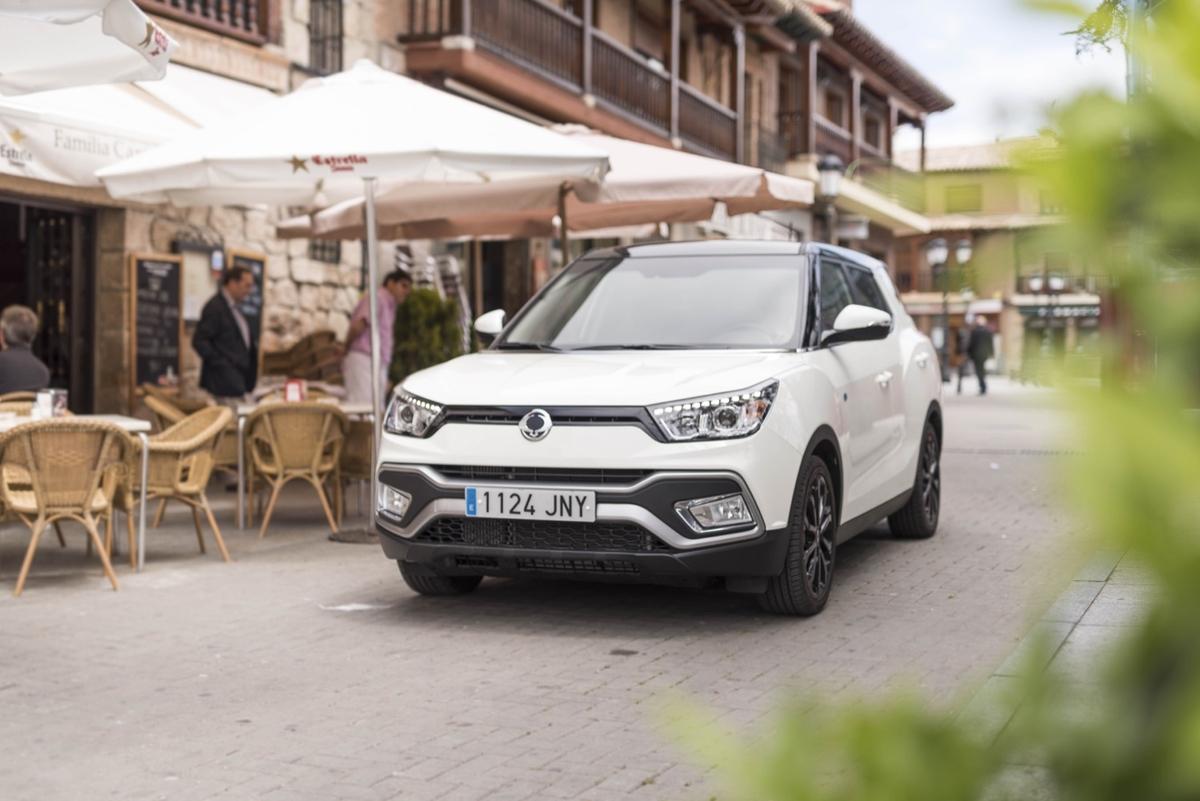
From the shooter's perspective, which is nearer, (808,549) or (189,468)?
(808,549)

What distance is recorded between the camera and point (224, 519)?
10023 mm

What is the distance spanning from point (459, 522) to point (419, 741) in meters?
1.78

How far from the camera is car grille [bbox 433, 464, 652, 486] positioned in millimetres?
5688

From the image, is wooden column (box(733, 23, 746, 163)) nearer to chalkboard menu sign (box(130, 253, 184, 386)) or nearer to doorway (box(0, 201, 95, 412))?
chalkboard menu sign (box(130, 253, 184, 386))

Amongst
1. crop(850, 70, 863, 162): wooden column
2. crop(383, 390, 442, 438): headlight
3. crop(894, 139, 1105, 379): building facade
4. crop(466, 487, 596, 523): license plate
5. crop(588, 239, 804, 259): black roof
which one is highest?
crop(850, 70, 863, 162): wooden column

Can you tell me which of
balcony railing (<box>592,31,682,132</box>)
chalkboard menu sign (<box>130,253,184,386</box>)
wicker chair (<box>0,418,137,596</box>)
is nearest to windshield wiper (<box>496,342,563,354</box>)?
wicker chair (<box>0,418,137,596</box>)

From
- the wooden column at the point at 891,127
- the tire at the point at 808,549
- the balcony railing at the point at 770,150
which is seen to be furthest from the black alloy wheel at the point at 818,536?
the wooden column at the point at 891,127

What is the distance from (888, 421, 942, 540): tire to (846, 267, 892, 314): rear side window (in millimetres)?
825

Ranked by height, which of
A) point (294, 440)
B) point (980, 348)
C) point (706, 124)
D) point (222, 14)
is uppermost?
point (706, 124)

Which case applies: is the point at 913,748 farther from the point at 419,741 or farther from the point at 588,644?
the point at 588,644

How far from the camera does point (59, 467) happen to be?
676 cm

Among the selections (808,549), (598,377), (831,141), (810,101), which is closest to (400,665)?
(598,377)

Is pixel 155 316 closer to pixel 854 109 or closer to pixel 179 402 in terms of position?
pixel 179 402

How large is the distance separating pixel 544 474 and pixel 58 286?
7.62 metres
